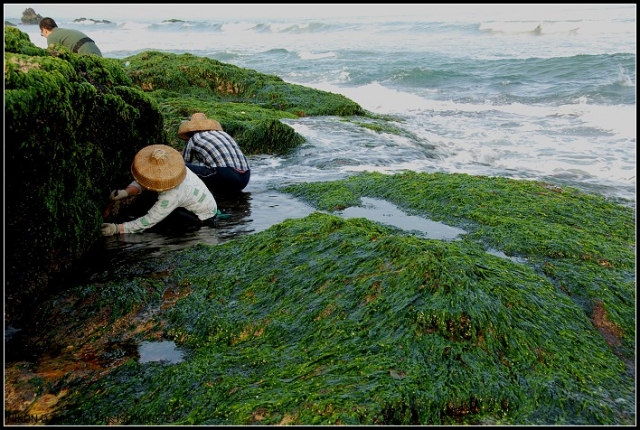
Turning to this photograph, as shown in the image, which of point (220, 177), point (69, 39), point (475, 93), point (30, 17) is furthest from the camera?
point (30, 17)

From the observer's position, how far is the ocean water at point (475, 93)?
30.8 feet

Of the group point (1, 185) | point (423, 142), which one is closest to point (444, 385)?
point (1, 185)

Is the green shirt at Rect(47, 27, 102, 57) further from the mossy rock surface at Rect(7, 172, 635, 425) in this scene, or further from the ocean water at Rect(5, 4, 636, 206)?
the mossy rock surface at Rect(7, 172, 635, 425)

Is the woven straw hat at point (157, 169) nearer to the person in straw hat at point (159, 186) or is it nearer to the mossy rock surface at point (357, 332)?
the person in straw hat at point (159, 186)

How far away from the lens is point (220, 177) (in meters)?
7.20

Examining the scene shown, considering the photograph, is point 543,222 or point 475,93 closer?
point 543,222

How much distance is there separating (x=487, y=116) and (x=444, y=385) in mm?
13109

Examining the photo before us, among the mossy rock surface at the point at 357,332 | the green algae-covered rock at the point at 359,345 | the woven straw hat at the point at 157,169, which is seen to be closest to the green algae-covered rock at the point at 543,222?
the mossy rock surface at the point at 357,332

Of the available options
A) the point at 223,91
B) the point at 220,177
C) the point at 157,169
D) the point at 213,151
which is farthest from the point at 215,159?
the point at 223,91

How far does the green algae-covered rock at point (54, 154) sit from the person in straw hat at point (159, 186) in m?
0.23

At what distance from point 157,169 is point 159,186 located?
17 centimetres

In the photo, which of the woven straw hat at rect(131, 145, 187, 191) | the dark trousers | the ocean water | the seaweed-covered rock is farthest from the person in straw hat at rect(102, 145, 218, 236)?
the seaweed-covered rock

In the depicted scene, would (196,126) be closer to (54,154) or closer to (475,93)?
(54,154)

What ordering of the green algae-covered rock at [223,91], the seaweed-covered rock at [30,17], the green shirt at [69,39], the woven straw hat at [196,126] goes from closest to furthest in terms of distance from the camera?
the woven straw hat at [196,126] < the green shirt at [69,39] < the green algae-covered rock at [223,91] < the seaweed-covered rock at [30,17]
